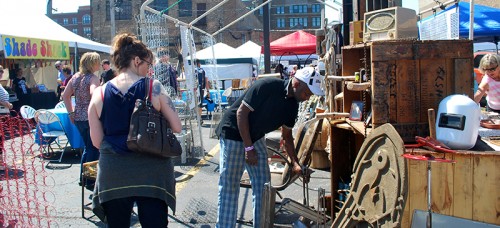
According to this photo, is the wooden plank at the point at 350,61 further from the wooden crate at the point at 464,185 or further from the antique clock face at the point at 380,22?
the wooden crate at the point at 464,185

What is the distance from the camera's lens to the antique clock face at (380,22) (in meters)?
4.01

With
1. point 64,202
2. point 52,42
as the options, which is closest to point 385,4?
point 64,202

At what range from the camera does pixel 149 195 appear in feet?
9.95

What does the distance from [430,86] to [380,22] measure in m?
0.85

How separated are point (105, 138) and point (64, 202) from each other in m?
3.35

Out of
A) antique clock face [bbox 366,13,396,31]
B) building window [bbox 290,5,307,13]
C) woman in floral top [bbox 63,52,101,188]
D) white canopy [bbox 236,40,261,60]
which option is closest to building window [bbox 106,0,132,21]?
white canopy [bbox 236,40,261,60]

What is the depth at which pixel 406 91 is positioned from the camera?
3477 millimetres

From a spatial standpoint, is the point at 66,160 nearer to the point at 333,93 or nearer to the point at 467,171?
the point at 333,93

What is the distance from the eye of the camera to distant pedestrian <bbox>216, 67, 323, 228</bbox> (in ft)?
12.5

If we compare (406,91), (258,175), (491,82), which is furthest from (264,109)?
(491,82)

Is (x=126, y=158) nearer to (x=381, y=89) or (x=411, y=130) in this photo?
(x=381, y=89)

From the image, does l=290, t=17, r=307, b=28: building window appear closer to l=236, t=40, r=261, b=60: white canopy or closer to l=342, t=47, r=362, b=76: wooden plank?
l=236, t=40, r=261, b=60: white canopy

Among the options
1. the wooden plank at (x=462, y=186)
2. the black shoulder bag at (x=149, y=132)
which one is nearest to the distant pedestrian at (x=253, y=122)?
the black shoulder bag at (x=149, y=132)

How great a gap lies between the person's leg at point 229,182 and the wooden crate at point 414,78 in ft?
3.73
